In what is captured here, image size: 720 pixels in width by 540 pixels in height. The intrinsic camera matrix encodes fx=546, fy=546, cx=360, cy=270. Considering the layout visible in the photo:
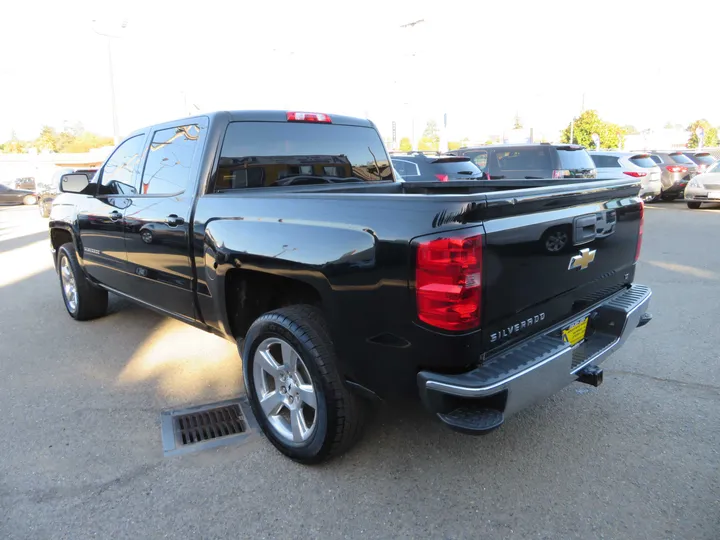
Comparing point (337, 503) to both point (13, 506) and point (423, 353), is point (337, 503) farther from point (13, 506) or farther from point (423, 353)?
point (13, 506)

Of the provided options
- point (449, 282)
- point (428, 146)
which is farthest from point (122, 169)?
point (428, 146)

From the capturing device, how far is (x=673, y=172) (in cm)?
1705

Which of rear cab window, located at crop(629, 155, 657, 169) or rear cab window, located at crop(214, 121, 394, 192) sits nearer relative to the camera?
rear cab window, located at crop(214, 121, 394, 192)

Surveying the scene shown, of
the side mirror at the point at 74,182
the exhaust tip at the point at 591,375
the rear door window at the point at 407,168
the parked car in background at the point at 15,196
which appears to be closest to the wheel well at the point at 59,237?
the side mirror at the point at 74,182

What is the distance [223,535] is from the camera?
247 centimetres

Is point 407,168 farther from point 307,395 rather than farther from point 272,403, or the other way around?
point 307,395

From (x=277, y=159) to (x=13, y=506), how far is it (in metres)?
2.50

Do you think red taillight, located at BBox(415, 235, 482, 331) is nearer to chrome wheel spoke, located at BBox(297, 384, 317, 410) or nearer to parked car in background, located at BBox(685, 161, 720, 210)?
chrome wheel spoke, located at BBox(297, 384, 317, 410)

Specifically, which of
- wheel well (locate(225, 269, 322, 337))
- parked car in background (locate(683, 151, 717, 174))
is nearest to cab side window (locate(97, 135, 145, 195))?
wheel well (locate(225, 269, 322, 337))

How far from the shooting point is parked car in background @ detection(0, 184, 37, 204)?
25.7 m

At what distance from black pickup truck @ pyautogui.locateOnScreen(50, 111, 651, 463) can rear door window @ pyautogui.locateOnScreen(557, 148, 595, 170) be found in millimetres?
7964

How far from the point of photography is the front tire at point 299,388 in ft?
8.95

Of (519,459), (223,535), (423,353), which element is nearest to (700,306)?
(519,459)

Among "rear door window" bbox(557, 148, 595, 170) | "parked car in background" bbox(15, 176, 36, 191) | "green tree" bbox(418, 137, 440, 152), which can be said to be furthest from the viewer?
"green tree" bbox(418, 137, 440, 152)
